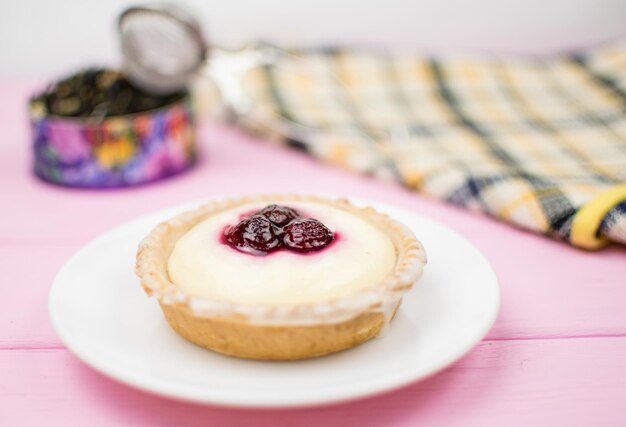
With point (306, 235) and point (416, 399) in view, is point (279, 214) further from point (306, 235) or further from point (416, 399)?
point (416, 399)

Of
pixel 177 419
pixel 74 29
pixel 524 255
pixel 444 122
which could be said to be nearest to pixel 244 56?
pixel 444 122

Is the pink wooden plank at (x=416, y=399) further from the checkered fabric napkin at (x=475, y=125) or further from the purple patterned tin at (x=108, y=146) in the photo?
the purple patterned tin at (x=108, y=146)

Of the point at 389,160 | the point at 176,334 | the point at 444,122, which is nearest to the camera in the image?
the point at 176,334

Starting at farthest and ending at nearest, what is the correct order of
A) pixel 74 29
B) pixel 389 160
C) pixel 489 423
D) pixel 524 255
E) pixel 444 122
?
pixel 74 29 → pixel 444 122 → pixel 389 160 → pixel 524 255 → pixel 489 423

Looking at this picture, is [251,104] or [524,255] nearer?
[524,255]

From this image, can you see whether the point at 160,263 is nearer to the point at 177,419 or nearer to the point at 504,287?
the point at 177,419

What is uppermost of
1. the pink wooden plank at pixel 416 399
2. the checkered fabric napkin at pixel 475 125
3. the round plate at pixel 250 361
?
the round plate at pixel 250 361

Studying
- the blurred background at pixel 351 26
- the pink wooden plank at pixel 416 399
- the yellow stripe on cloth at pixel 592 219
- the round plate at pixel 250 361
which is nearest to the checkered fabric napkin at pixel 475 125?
the yellow stripe on cloth at pixel 592 219
